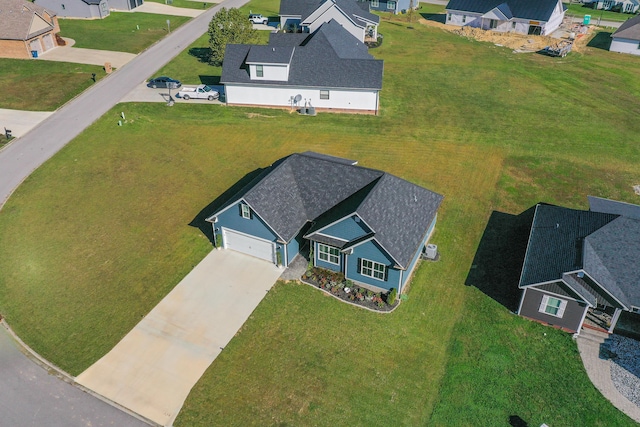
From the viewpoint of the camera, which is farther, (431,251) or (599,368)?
(431,251)

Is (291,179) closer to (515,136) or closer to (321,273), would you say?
(321,273)

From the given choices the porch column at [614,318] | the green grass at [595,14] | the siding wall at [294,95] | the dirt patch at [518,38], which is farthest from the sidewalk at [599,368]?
the green grass at [595,14]

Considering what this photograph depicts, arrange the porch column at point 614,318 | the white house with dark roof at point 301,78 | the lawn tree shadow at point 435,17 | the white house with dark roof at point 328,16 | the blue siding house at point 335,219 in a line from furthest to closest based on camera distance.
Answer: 1. the lawn tree shadow at point 435,17
2. the white house with dark roof at point 328,16
3. the white house with dark roof at point 301,78
4. the blue siding house at point 335,219
5. the porch column at point 614,318

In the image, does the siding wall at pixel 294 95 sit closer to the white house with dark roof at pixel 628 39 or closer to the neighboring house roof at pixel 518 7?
the neighboring house roof at pixel 518 7

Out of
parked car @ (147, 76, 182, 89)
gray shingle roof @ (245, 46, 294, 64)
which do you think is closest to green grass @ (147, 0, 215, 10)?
parked car @ (147, 76, 182, 89)

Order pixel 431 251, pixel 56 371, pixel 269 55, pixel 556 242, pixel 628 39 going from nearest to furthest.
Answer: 1. pixel 56 371
2. pixel 556 242
3. pixel 431 251
4. pixel 269 55
5. pixel 628 39

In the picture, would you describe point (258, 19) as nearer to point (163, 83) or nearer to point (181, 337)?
point (163, 83)

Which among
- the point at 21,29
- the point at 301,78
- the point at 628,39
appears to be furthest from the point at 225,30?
the point at 628,39

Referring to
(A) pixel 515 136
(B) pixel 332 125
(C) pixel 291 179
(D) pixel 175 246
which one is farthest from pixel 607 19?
(D) pixel 175 246
